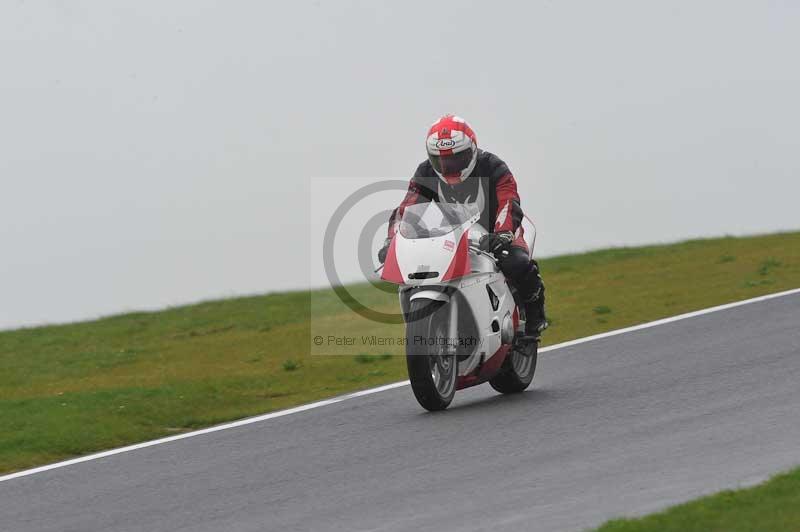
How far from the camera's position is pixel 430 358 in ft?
30.5

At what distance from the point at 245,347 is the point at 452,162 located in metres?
7.36

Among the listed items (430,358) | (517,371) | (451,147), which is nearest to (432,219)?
(451,147)

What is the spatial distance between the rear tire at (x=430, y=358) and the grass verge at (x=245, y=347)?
6.98 ft

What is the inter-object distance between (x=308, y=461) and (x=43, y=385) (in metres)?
6.71

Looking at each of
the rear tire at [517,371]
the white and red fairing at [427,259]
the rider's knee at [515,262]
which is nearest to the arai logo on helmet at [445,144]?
the white and red fairing at [427,259]

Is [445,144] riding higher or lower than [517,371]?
higher

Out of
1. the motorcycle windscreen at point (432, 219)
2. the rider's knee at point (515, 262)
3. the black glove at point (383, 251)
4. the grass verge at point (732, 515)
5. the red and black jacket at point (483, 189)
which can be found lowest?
the grass verge at point (732, 515)

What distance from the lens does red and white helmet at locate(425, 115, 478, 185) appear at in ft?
31.8

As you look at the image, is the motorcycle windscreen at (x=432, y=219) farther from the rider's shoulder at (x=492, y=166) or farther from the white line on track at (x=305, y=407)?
the white line on track at (x=305, y=407)

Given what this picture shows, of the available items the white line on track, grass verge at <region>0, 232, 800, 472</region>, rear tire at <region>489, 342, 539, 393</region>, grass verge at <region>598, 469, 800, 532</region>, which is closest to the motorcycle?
rear tire at <region>489, 342, 539, 393</region>

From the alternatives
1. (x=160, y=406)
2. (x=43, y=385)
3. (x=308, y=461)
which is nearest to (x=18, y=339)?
(x=43, y=385)

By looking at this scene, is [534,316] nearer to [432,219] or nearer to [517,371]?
[517,371]

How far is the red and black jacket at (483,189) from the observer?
32.9ft

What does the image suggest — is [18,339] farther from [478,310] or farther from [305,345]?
[478,310]
